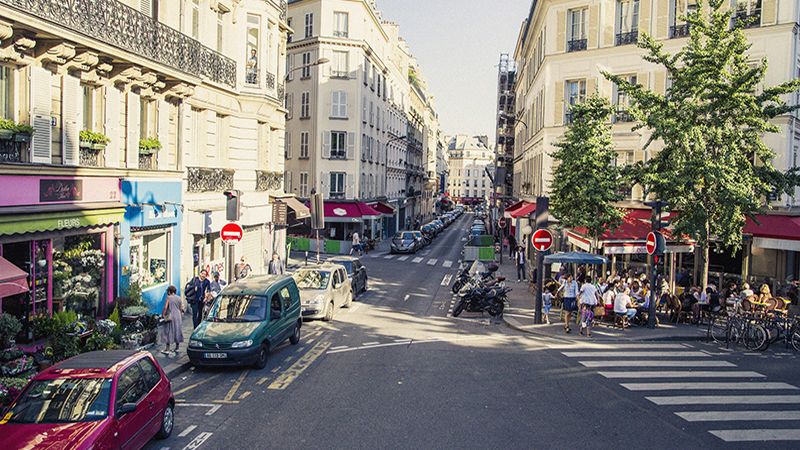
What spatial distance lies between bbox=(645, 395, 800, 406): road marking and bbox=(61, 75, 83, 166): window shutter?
14199mm

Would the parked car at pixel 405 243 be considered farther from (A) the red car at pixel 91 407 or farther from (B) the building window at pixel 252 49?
(A) the red car at pixel 91 407

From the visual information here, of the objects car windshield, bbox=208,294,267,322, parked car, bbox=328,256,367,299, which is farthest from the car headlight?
parked car, bbox=328,256,367,299

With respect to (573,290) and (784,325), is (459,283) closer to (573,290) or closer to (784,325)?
(573,290)

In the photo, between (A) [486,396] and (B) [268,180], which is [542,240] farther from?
(B) [268,180]

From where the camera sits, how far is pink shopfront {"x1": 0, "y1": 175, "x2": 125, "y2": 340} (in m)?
13.8

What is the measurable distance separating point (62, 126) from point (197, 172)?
752 cm

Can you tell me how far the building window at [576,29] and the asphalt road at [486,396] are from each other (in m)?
19.0

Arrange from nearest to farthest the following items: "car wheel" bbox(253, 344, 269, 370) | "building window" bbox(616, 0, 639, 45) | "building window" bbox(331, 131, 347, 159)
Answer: "car wheel" bbox(253, 344, 269, 370) → "building window" bbox(616, 0, 639, 45) → "building window" bbox(331, 131, 347, 159)

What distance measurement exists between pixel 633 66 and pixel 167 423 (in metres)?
27.6

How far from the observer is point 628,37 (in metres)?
31.7

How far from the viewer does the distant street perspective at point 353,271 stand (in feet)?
36.6

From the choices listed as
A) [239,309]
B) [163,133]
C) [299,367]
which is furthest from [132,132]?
[299,367]

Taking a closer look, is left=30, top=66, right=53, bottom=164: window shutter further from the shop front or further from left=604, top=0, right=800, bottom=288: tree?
left=604, top=0, right=800, bottom=288: tree

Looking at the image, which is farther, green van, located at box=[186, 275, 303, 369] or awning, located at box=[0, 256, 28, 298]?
green van, located at box=[186, 275, 303, 369]
